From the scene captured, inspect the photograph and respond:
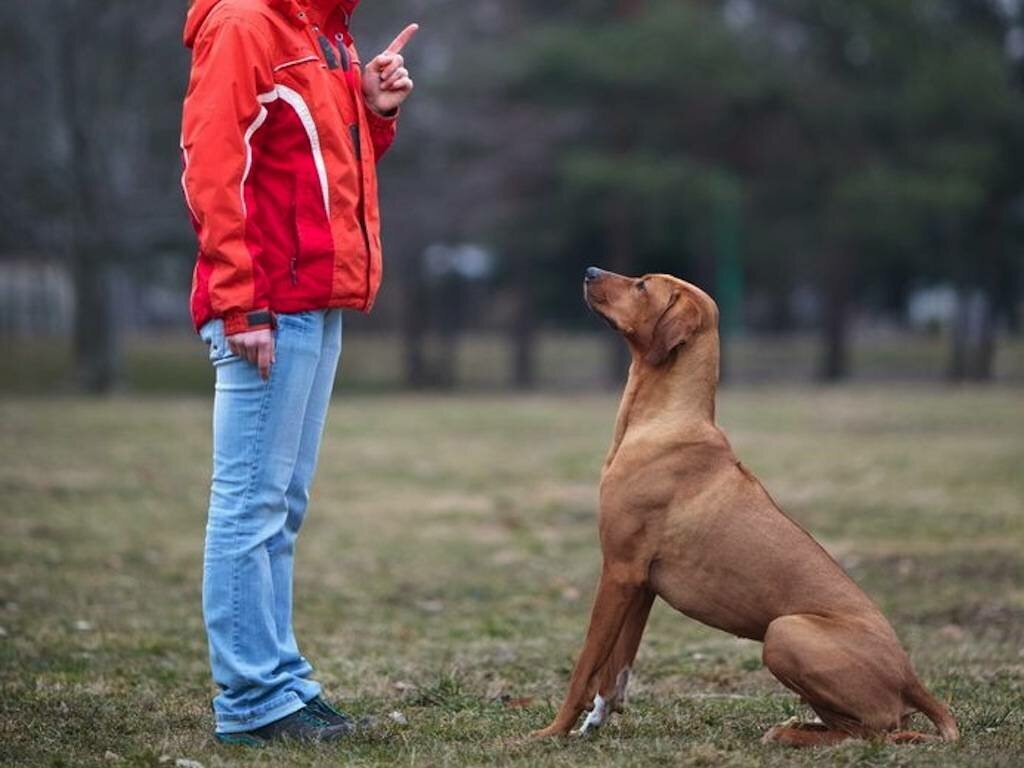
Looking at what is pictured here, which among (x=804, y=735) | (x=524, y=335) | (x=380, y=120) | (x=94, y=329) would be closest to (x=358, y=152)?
(x=380, y=120)

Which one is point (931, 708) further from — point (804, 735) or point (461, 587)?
point (461, 587)

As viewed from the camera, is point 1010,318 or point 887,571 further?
point 1010,318

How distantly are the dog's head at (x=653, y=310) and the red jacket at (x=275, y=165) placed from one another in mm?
739

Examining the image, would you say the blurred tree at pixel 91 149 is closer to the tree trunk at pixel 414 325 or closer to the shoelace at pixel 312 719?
the tree trunk at pixel 414 325

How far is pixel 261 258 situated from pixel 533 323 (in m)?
30.6

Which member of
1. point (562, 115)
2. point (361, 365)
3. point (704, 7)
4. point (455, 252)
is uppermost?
point (704, 7)

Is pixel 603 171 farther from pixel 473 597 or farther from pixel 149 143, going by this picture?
pixel 473 597

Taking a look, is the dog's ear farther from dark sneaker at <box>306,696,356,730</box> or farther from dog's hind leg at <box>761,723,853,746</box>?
dark sneaker at <box>306,696,356,730</box>

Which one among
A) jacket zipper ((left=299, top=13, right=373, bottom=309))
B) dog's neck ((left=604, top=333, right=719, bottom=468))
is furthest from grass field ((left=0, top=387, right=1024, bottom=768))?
jacket zipper ((left=299, top=13, right=373, bottom=309))

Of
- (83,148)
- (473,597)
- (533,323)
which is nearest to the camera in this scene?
(473,597)

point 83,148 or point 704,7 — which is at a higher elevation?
point 704,7

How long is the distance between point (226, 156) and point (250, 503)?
39.3 inches

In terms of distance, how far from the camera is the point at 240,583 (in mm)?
4707

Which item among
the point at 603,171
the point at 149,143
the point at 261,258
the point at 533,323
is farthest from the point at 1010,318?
the point at 261,258
